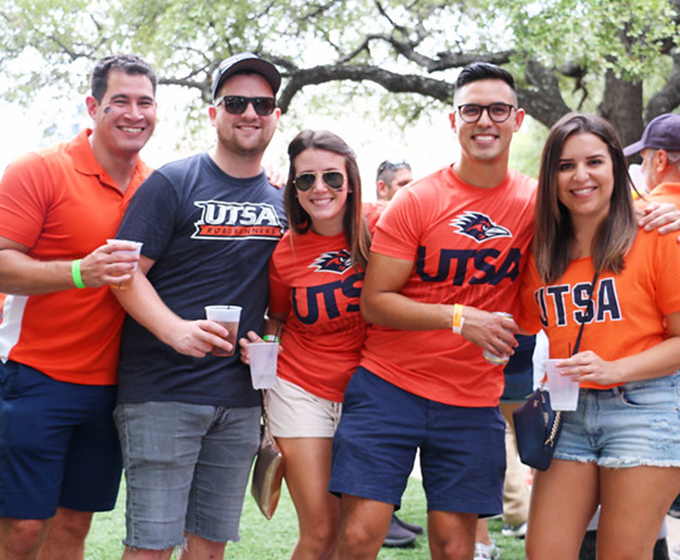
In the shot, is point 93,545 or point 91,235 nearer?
point 91,235

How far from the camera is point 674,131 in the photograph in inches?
151

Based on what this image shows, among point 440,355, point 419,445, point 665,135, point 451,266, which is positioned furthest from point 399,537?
point 665,135

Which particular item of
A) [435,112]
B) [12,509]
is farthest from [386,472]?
[435,112]

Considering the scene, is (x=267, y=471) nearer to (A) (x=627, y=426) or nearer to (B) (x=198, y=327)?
(B) (x=198, y=327)

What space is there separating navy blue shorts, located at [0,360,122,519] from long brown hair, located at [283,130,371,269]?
3.87 feet

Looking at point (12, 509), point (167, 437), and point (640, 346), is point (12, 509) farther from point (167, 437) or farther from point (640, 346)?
point (640, 346)

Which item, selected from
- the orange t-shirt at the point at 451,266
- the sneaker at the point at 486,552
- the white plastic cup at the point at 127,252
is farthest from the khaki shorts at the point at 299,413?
the sneaker at the point at 486,552

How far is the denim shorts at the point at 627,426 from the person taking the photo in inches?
118

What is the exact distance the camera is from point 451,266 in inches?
134

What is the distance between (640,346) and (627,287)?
241 mm

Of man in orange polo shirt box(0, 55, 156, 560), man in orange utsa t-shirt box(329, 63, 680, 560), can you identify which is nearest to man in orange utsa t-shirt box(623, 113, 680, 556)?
man in orange utsa t-shirt box(329, 63, 680, 560)

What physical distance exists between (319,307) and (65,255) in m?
1.16

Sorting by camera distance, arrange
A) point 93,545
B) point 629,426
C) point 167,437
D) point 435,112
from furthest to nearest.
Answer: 1. point 435,112
2. point 93,545
3. point 167,437
4. point 629,426

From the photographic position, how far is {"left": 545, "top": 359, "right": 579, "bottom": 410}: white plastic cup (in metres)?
2.97
